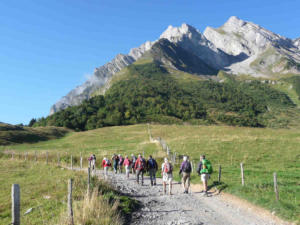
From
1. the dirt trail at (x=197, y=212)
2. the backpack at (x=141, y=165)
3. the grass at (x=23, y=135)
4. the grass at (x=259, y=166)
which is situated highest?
the grass at (x=23, y=135)

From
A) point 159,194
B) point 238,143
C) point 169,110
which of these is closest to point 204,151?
point 238,143

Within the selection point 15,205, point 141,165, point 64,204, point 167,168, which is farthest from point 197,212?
point 141,165

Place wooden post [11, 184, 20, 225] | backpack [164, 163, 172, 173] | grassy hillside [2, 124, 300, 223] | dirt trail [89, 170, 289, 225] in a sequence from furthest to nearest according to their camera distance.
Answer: backpack [164, 163, 172, 173] → grassy hillside [2, 124, 300, 223] → dirt trail [89, 170, 289, 225] → wooden post [11, 184, 20, 225]

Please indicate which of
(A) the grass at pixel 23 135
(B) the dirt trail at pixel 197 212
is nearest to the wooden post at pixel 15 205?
(B) the dirt trail at pixel 197 212

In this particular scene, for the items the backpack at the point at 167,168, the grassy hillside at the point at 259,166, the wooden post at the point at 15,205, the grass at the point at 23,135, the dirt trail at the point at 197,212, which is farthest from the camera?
the grass at the point at 23,135

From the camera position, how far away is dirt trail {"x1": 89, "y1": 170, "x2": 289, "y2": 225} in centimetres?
979

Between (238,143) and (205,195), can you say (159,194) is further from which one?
(238,143)

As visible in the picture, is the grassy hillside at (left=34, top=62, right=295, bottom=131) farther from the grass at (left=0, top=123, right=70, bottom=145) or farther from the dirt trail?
the dirt trail

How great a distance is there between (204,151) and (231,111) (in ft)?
490

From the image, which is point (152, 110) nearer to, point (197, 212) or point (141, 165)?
point (141, 165)

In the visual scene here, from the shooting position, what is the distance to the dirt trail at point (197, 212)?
979 centimetres

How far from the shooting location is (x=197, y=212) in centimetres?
1108

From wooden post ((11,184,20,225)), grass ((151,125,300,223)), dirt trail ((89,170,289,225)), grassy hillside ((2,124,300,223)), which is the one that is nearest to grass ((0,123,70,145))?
grassy hillside ((2,124,300,223))

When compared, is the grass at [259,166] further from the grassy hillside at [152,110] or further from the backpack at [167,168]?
the grassy hillside at [152,110]
